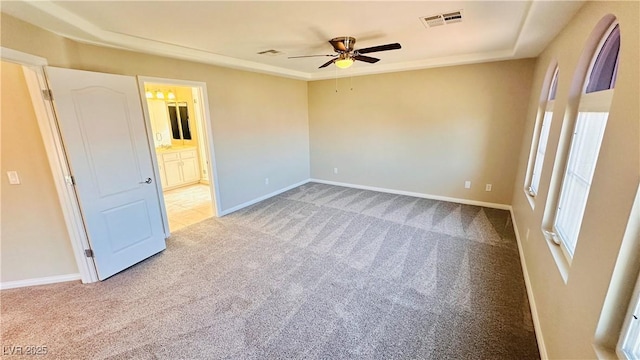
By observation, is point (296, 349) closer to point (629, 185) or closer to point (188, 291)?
point (188, 291)

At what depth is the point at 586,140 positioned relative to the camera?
69.3 inches

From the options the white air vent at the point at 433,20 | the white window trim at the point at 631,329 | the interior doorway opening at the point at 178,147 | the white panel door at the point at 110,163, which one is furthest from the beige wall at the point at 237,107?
the white window trim at the point at 631,329

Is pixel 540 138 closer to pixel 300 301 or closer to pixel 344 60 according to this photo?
pixel 344 60

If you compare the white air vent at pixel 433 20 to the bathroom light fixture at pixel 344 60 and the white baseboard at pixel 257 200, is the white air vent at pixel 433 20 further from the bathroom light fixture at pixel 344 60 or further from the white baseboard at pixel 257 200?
the white baseboard at pixel 257 200

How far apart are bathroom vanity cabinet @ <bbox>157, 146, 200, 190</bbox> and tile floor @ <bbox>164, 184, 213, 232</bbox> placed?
0.18 metres

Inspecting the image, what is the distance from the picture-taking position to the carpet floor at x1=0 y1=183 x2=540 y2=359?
76.2 inches

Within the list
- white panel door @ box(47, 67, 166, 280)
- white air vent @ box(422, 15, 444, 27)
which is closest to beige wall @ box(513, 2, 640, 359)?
white air vent @ box(422, 15, 444, 27)

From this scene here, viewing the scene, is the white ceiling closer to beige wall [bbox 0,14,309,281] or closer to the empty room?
the empty room

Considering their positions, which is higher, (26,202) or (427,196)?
(26,202)

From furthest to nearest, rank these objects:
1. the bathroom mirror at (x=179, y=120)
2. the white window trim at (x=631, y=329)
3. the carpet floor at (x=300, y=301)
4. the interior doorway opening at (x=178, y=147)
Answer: the bathroom mirror at (x=179, y=120), the interior doorway opening at (x=178, y=147), the carpet floor at (x=300, y=301), the white window trim at (x=631, y=329)

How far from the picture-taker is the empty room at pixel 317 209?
63.9 inches

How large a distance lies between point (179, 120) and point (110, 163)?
3.98 m

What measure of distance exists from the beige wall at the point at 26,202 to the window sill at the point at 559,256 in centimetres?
444

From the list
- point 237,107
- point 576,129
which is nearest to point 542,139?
point 576,129
